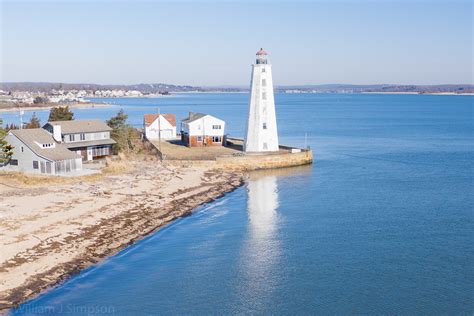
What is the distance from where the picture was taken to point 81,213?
22.9 m

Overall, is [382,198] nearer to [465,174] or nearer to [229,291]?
[465,174]

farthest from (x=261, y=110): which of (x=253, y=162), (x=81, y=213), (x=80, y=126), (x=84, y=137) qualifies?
(x=81, y=213)

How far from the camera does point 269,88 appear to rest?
1490 inches

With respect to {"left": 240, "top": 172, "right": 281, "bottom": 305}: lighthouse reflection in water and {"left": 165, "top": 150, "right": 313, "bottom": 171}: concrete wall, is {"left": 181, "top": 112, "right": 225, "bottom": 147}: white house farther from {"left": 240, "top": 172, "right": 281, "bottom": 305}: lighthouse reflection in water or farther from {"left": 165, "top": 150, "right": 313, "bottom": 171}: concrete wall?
{"left": 240, "top": 172, "right": 281, "bottom": 305}: lighthouse reflection in water

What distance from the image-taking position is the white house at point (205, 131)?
4291 centimetres

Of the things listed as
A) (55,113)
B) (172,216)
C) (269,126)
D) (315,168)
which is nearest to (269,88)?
(269,126)

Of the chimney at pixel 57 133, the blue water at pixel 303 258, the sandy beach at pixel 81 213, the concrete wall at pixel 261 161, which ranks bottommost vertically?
the blue water at pixel 303 258

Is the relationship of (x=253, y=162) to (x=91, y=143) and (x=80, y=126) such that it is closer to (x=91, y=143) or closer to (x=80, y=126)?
(x=91, y=143)

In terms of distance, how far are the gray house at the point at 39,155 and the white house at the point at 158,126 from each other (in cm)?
1714

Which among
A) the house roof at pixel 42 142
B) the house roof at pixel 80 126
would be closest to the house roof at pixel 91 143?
the house roof at pixel 80 126

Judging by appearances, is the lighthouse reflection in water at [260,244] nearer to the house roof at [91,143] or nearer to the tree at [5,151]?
the house roof at [91,143]

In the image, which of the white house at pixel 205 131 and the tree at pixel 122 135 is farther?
the white house at pixel 205 131

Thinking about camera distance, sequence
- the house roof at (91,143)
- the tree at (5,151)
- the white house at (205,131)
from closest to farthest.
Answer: the tree at (5,151), the house roof at (91,143), the white house at (205,131)

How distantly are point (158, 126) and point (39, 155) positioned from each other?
65.8 ft
